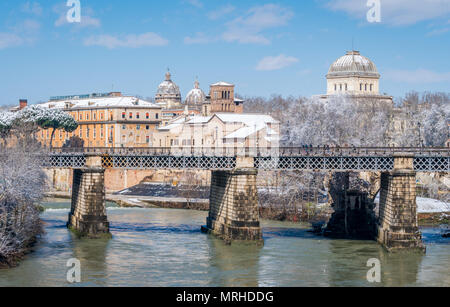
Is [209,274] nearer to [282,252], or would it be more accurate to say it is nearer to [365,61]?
[282,252]

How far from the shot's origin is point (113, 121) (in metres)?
134

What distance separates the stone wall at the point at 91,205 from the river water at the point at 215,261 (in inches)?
53.8

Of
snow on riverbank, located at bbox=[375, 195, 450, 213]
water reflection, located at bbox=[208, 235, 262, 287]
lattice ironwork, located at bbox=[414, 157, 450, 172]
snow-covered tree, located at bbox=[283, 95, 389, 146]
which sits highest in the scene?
snow-covered tree, located at bbox=[283, 95, 389, 146]

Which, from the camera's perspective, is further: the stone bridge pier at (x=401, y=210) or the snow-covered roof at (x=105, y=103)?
the snow-covered roof at (x=105, y=103)

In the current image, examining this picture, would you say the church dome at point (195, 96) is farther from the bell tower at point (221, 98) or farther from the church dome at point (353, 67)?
the bell tower at point (221, 98)

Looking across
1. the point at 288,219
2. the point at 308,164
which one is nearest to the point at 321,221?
the point at 288,219

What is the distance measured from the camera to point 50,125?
383 feet

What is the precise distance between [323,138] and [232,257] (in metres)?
42.0

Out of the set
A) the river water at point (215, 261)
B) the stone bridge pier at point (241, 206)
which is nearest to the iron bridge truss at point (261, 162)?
the stone bridge pier at point (241, 206)

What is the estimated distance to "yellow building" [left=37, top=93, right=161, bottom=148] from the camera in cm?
13525

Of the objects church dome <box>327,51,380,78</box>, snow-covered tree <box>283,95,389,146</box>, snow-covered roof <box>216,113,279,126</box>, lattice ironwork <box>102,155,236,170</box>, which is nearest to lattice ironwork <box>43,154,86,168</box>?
lattice ironwork <box>102,155,236,170</box>

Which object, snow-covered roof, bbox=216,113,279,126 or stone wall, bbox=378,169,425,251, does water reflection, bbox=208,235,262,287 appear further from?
snow-covered roof, bbox=216,113,279,126

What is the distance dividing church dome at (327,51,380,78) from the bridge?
3855 inches

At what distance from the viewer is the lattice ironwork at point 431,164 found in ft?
209
